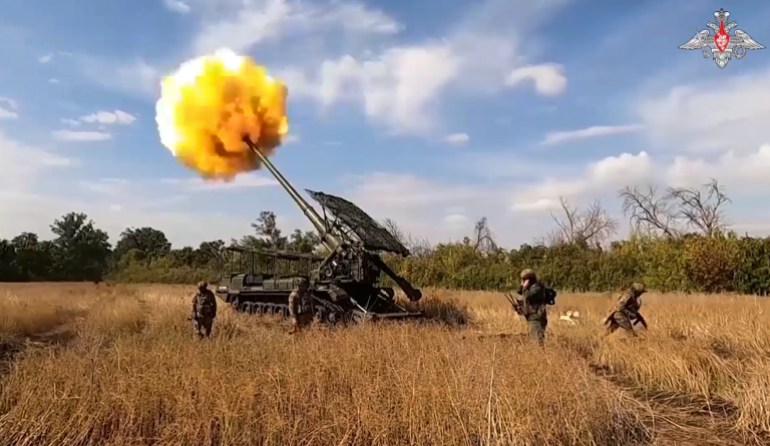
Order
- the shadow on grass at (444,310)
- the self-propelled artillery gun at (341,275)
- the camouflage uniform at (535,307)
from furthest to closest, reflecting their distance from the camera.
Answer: the shadow on grass at (444,310), the self-propelled artillery gun at (341,275), the camouflage uniform at (535,307)

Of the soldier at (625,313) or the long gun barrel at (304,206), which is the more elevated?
the long gun barrel at (304,206)

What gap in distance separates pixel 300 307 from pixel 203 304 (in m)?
1.61

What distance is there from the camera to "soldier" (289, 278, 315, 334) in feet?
36.3

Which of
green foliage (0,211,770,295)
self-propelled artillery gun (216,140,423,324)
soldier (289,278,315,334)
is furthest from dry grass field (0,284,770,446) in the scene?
green foliage (0,211,770,295)

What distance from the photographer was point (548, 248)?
97.8ft

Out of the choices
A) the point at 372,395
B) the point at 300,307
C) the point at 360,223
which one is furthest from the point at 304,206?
the point at 372,395

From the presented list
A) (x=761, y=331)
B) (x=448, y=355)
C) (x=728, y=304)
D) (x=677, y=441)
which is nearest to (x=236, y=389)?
(x=448, y=355)

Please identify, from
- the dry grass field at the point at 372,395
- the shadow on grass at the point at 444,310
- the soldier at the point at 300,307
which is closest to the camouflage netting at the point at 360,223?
the shadow on grass at the point at 444,310

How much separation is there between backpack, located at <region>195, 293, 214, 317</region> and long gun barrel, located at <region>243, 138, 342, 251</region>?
177 inches

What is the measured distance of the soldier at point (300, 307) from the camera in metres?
11.1

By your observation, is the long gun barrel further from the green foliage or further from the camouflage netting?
the green foliage

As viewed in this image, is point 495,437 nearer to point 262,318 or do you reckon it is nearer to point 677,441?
point 677,441

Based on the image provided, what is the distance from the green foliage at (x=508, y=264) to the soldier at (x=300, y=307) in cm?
1253

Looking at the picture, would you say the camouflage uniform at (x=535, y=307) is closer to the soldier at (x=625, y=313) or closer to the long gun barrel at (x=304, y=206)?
the soldier at (x=625, y=313)
